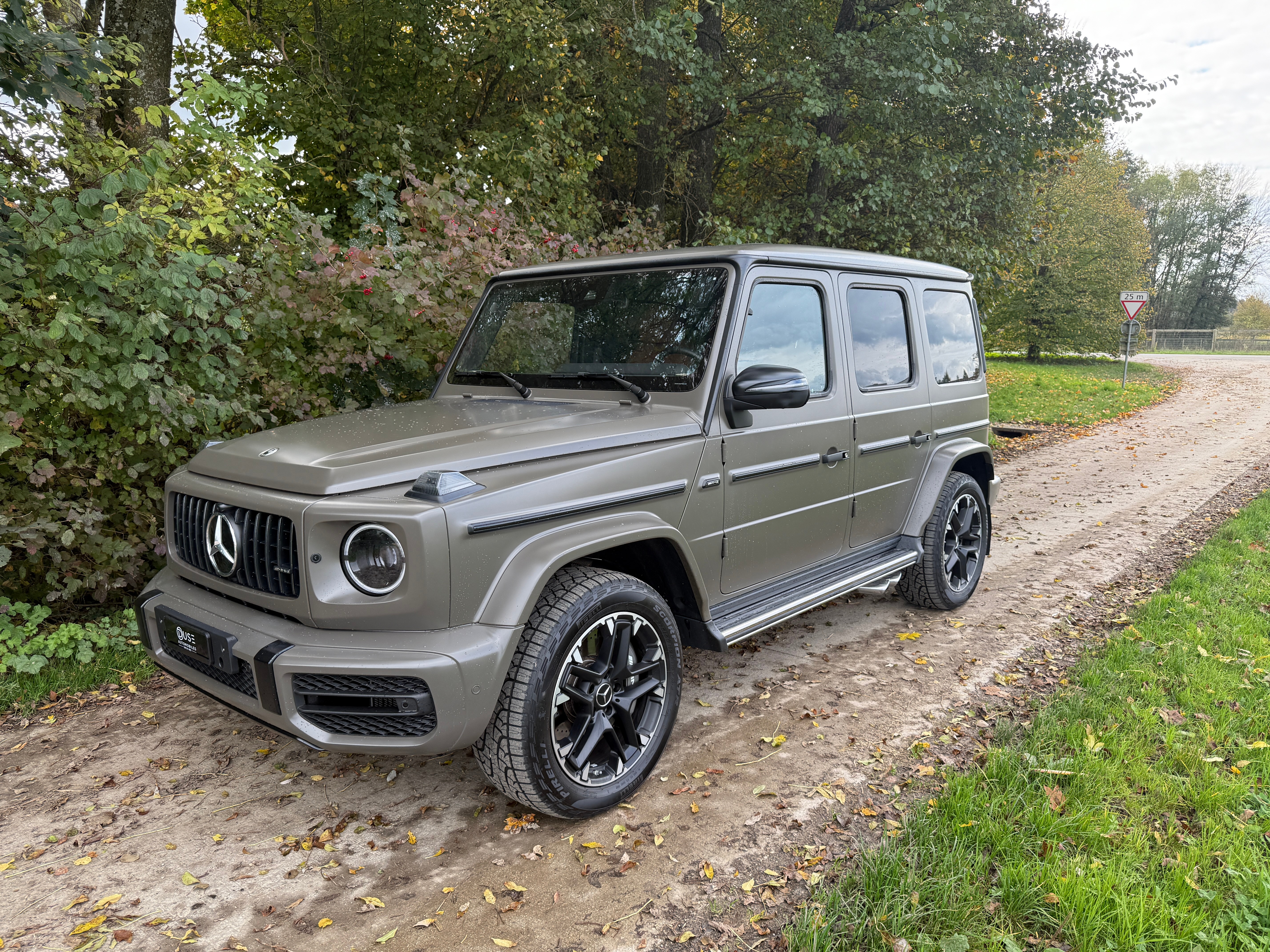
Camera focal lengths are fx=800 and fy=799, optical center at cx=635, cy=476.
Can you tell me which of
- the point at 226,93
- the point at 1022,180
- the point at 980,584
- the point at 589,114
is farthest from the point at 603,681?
the point at 1022,180

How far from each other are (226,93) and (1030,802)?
5.56m

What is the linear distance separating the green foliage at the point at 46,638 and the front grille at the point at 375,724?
7.60 feet

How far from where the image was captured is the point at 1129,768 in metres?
3.17

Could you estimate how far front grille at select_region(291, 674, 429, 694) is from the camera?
2.39 metres

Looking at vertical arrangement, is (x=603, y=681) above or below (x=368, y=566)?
below

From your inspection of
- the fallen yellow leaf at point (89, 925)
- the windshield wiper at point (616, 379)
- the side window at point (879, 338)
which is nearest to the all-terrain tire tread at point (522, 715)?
the windshield wiper at point (616, 379)

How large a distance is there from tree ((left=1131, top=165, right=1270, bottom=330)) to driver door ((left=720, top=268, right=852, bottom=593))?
5854cm

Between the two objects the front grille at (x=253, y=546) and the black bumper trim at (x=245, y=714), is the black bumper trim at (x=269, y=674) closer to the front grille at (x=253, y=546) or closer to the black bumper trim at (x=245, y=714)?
the black bumper trim at (x=245, y=714)

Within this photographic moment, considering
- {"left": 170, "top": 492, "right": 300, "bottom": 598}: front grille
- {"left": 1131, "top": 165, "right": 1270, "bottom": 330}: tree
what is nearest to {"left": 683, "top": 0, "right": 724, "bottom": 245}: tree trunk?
{"left": 170, "top": 492, "right": 300, "bottom": 598}: front grille

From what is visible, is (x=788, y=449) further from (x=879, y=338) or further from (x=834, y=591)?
(x=879, y=338)

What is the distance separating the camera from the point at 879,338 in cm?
438

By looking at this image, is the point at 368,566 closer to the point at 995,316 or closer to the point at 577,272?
the point at 577,272

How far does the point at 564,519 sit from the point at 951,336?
343cm

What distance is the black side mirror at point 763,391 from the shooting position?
3119 mm
